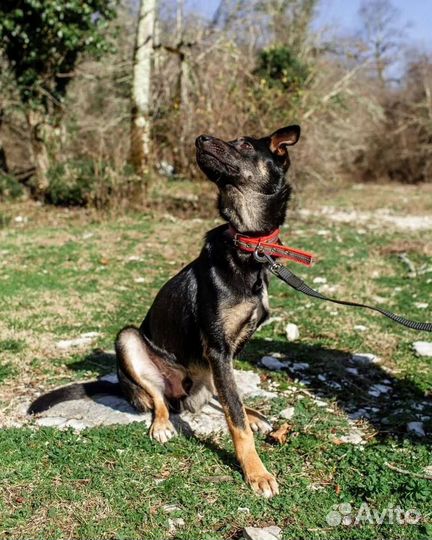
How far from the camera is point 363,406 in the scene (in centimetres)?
454

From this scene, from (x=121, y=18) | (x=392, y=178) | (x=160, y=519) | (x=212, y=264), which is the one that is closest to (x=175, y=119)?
(x=121, y=18)

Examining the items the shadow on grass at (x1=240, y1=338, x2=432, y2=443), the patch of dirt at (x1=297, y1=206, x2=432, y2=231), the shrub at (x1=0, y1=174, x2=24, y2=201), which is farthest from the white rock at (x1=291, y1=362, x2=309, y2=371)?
the shrub at (x1=0, y1=174, x2=24, y2=201)

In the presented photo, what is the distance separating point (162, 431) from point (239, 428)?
0.65 meters

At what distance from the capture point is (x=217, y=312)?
3789mm

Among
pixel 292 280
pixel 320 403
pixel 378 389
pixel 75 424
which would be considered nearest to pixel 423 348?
pixel 378 389

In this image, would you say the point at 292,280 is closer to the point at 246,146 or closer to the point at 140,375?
the point at 246,146

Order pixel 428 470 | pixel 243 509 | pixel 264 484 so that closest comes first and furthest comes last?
pixel 243 509, pixel 264 484, pixel 428 470

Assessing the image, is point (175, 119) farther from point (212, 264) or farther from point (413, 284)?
point (212, 264)

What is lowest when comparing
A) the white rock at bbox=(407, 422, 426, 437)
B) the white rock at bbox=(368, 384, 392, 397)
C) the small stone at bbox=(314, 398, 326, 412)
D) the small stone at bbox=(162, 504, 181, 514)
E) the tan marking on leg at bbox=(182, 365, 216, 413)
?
the small stone at bbox=(162, 504, 181, 514)

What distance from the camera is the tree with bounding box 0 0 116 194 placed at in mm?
13328

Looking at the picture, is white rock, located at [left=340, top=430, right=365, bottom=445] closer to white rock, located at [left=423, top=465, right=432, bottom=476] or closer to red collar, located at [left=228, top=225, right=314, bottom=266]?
white rock, located at [left=423, top=465, right=432, bottom=476]

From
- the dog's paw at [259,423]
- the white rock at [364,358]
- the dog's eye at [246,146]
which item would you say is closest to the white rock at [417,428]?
the dog's paw at [259,423]

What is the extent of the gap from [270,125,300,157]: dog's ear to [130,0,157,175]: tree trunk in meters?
9.88

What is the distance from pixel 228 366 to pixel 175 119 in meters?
11.2
